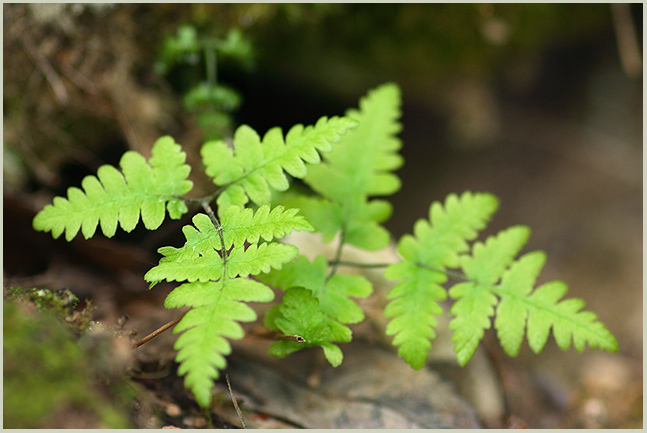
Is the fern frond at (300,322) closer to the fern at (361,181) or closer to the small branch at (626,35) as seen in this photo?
the fern at (361,181)

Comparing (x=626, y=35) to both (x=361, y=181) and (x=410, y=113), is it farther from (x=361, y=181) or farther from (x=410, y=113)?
(x=361, y=181)

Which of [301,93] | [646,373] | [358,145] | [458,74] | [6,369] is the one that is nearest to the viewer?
[6,369]

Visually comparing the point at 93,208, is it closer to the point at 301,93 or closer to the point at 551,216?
the point at 301,93

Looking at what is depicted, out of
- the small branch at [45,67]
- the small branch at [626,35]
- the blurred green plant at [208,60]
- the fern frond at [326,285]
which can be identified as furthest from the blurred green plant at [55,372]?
the small branch at [626,35]

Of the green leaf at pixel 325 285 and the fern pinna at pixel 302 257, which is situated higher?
the fern pinna at pixel 302 257

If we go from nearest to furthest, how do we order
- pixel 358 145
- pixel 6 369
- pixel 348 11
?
1. pixel 6 369
2. pixel 358 145
3. pixel 348 11

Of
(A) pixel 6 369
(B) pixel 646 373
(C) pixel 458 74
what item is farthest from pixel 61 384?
(C) pixel 458 74

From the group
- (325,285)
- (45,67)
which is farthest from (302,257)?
(45,67)

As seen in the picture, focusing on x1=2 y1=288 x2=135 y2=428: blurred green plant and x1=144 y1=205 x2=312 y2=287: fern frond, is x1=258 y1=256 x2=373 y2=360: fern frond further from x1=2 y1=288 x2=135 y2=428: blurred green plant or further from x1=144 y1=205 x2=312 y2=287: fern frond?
x1=2 y1=288 x2=135 y2=428: blurred green plant
